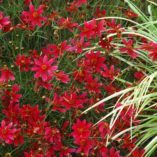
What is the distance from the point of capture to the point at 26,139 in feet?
6.22

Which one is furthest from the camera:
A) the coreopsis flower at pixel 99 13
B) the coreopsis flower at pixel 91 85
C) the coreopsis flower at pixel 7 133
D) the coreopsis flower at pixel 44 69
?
the coreopsis flower at pixel 99 13

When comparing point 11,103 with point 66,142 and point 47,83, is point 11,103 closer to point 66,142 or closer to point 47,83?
point 47,83

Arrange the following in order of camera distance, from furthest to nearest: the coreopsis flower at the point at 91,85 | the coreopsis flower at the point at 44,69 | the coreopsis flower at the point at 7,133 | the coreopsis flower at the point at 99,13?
the coreopsis flower at the point at 99,13 < the coreopsis flower at the point at 91,85 < the coreopsis flower at the point at 44,69 < the coreopsis flower at the point at 7,133

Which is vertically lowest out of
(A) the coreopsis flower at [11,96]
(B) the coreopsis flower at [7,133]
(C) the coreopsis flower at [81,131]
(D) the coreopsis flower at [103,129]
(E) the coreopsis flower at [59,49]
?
(D) the coreopsis flower at [103,129]

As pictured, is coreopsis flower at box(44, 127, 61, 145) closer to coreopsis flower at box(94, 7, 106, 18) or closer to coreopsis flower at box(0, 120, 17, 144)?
coreopsis flower at box(0, 120, 17, 144)

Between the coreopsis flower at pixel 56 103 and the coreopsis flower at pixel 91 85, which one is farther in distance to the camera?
the coreopsis flower at pixel 91 85

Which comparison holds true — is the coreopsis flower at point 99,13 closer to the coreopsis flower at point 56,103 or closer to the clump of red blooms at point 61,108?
the clump of red blooms at point 61,108

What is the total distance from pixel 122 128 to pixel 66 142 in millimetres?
244

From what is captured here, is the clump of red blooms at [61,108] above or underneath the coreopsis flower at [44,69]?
underneath

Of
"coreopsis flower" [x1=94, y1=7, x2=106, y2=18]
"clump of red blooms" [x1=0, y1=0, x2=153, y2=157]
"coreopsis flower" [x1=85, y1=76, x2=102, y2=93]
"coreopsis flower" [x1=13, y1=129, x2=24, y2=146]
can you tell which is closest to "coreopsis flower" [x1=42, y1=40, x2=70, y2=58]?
"clump of red blooms" [x1=0, y1=0, x2=153, y2=157]

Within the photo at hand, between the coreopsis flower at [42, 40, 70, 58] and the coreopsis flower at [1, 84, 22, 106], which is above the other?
the coreopsis flower at [42, 40, 70, 58]

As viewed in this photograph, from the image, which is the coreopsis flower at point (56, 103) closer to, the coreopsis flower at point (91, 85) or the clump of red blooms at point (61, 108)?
the clump of red blooms at point (61, 108)

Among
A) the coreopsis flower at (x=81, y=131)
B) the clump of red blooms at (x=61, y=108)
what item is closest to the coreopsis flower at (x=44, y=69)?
the clump of red blooms at (x=61, y=108)

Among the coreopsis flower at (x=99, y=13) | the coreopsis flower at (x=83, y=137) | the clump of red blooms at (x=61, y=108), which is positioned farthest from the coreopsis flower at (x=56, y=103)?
the coreopsis flower at (x=99, y=13)
